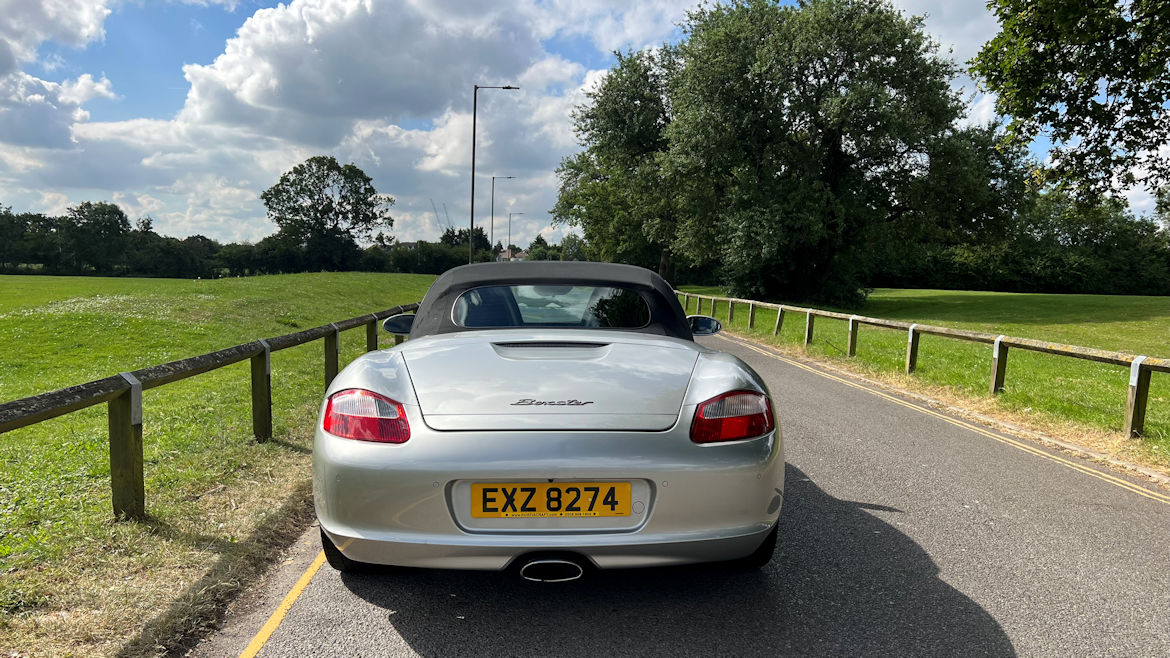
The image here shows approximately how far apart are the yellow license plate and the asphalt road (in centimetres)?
49

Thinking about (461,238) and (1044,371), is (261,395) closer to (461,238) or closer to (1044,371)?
(1044,371)

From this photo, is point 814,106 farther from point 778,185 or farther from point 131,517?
point 131,517

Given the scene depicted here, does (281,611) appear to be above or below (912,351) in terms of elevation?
below

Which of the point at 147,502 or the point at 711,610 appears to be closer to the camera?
the point at 711,610

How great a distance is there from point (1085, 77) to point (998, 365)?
36.4 feet

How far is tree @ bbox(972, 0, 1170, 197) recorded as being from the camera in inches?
573

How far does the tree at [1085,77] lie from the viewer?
14555 millimetres

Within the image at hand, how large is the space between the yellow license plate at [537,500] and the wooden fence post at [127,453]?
2144 millimetres

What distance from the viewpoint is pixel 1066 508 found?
174 inches

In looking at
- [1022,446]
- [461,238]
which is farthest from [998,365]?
[461,238]

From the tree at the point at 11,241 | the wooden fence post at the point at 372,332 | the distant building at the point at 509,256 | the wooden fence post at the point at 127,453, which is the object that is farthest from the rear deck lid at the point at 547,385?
the distant building at the point at 509,256

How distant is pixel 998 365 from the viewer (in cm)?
843

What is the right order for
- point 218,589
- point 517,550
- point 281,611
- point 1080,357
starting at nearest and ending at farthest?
point 517,550, point 281,611, point 218,589, point 1080,357

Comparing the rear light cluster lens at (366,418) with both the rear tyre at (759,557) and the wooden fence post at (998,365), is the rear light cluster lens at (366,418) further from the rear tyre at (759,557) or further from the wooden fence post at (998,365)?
the wooden fence post at (998,365)
